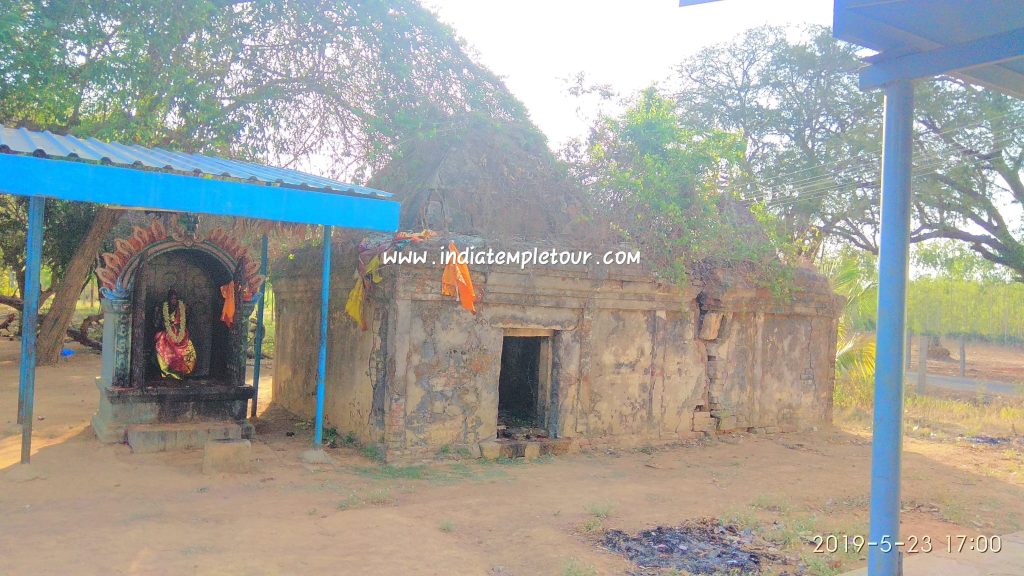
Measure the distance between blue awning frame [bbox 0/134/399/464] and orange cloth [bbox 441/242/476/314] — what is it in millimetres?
860

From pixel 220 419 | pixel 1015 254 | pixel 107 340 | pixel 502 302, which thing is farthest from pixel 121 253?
pixel 1015 254

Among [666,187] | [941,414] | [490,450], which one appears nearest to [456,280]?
[490,450]

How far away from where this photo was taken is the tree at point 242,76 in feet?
34.7

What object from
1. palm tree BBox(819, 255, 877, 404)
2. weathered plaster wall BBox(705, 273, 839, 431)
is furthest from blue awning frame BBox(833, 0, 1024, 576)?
palm tree BBox(819, 255, 877, 404)

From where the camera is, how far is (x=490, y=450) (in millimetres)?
8453

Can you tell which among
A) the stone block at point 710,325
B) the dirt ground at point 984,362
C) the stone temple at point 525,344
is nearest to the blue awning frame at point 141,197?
the stone temple at point 525,344

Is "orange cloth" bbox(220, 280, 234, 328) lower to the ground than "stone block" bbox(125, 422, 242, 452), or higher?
higher

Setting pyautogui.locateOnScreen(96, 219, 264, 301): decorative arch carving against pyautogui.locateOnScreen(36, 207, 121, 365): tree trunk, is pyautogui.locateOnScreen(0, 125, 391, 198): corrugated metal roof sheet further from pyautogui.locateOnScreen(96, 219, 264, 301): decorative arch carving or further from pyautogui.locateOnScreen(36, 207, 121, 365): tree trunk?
pyautogui.locateOnScreen(36, 207, 121, 365): tree trunk

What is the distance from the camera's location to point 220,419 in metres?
8.61

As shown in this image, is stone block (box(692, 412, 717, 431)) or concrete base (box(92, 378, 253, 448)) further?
stone block (box(692, 412, 717, 431))

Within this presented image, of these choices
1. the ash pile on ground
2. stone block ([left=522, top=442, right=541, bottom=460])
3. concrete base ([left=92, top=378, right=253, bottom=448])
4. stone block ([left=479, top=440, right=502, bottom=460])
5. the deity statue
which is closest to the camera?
the ash pile on ground

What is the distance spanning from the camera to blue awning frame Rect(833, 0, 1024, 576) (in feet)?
13.5

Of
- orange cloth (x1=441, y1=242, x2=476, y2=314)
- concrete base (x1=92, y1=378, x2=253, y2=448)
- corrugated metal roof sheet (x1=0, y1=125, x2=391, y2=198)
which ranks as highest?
corrugated metal roof sheet (x1=0, y1=125, x2=391, y2=198)

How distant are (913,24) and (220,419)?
25.8 feet
